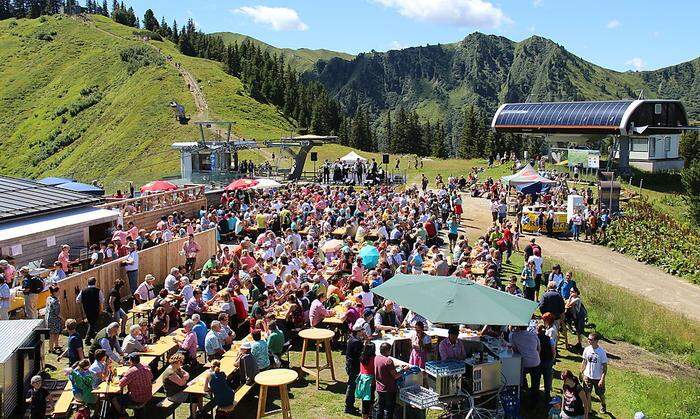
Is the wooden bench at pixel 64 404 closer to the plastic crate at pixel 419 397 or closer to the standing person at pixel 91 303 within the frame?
the standing person at pixel 91 303

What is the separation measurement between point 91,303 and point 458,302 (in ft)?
26.5

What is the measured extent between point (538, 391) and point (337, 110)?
91.8m

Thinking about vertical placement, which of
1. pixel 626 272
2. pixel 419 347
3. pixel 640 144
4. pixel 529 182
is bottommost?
pixel 626 272

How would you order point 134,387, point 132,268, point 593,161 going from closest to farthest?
point 134,387, point 132,268, point 593,161

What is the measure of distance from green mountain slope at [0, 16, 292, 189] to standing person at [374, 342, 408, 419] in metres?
40.3

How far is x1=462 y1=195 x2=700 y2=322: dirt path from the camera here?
21.2 meters

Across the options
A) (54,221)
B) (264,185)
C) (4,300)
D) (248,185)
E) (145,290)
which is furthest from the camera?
(264,185)

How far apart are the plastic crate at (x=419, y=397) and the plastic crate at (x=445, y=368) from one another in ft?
0.95

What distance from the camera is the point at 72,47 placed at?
13238 cm

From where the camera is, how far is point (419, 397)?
949 cm

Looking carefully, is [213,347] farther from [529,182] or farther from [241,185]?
[529,182]

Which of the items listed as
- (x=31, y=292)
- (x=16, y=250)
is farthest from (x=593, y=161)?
(x=31, y=292)

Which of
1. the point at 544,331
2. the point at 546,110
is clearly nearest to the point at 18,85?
the point at 546,110

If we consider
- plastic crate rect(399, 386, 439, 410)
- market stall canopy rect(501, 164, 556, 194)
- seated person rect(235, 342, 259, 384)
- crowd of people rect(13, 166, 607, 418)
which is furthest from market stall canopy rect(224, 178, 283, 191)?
plastic crate rect(399, 386, 439, 410)
